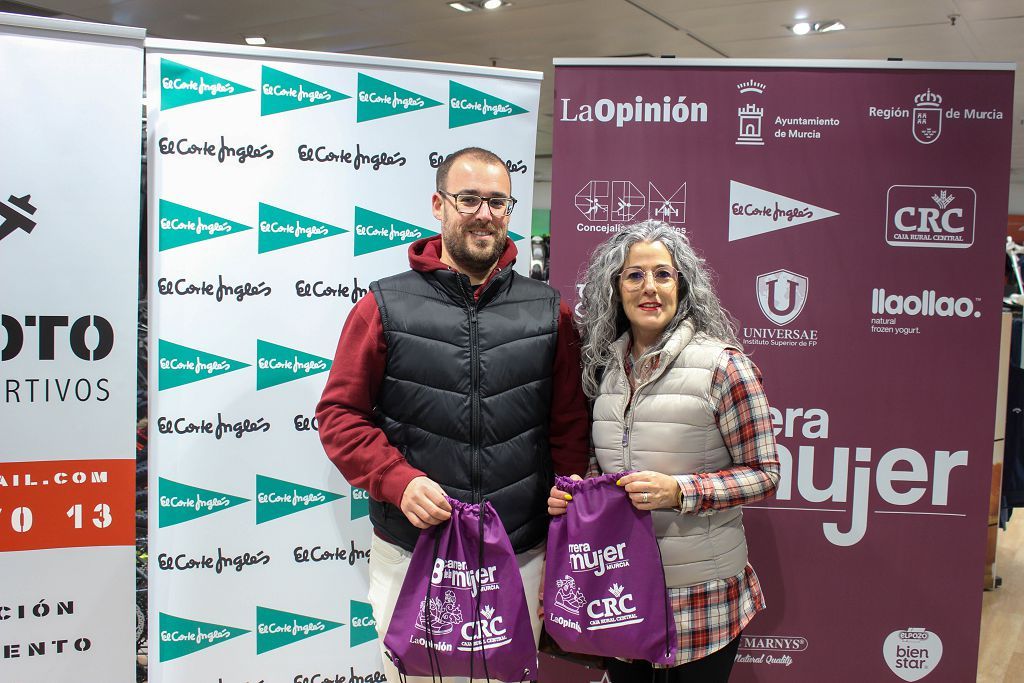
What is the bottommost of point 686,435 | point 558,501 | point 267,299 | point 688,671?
point 688,671

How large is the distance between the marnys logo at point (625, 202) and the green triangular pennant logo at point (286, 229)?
770mm

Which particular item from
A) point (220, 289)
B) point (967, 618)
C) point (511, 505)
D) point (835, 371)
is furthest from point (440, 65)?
point (967, 618)

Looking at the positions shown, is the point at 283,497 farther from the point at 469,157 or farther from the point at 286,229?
the point at 469,157

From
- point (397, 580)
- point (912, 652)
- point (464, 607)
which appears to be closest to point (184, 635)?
point (397, 580)

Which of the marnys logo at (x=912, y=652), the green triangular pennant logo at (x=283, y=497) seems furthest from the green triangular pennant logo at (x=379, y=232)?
the marnys logo at (x=912, y=652)

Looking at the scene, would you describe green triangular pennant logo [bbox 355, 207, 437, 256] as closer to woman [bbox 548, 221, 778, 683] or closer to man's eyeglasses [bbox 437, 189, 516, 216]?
man's eyeglasses [bbox 437, 189, 516, 216]

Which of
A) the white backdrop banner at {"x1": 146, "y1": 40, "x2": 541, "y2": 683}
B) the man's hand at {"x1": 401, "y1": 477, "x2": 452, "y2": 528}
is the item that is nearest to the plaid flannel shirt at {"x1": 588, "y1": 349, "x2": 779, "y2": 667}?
the man's hand at {"x1": 401, "y1": 477, "x2": 452, "y2": 528}

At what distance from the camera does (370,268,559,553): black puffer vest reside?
66.2 inches

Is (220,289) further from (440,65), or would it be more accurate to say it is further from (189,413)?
(440,65)

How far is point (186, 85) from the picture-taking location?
2.17 meters

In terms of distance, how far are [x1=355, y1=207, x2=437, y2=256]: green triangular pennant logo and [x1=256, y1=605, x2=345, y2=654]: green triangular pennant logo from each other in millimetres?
1115

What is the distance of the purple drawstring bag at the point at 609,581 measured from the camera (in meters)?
1.54

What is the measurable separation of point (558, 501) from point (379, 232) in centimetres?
107

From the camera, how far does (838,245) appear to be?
2.28 meters
